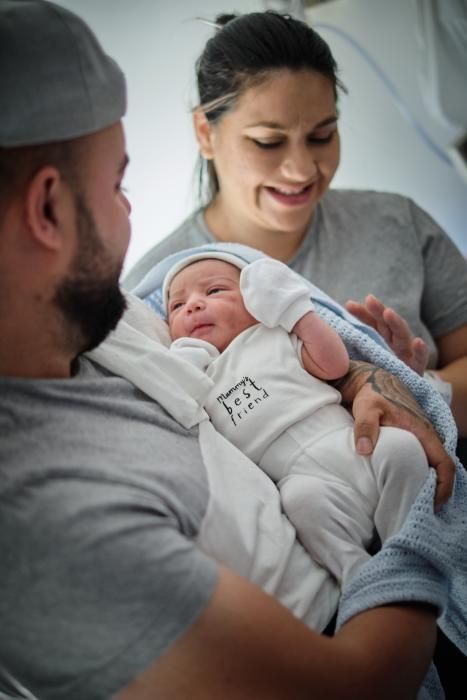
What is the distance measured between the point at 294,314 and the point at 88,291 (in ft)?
1.23

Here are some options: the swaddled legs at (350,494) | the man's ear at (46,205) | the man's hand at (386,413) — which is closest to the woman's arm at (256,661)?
the swaddled legs at (350,494)

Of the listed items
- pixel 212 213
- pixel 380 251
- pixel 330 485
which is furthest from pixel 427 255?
pixel 330 485

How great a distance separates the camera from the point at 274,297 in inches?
40.8

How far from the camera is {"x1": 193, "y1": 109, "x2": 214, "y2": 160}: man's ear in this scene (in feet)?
4.82

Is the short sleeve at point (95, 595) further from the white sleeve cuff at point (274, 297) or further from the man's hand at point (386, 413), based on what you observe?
the white sleeve cuff at point (274, 297)

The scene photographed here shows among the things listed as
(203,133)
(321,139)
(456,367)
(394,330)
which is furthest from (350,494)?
(203,133)

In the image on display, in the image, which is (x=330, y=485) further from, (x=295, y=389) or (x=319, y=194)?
(x=319, y=194)

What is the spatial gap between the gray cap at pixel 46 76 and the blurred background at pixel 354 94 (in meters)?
0.81

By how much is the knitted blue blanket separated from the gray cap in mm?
560

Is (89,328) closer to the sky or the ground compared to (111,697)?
closer to the sky

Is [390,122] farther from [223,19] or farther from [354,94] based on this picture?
[223,19]

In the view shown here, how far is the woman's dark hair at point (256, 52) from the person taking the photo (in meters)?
1.29

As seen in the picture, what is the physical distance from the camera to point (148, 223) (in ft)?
5.47

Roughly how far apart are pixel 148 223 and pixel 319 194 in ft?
1.40
